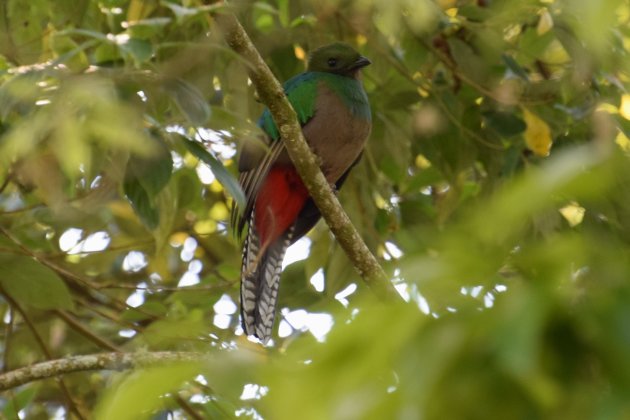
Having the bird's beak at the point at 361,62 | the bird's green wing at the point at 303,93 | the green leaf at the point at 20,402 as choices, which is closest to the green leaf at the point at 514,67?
the bird's beak at the point at 361,62

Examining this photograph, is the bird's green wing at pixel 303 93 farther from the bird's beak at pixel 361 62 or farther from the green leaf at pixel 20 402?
the green leaf at pixel 20 402

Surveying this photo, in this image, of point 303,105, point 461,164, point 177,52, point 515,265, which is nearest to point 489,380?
point 515,265

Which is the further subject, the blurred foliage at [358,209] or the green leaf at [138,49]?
the green leaf at [138,49]

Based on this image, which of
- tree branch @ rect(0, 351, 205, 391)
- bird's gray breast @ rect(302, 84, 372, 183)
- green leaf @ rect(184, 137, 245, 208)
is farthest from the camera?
bird's gray breast @ rect(302, 84, 372, 183)

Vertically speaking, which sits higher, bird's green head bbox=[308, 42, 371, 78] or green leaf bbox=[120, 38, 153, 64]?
green leaf bbox=[120, 38, 153, 64]

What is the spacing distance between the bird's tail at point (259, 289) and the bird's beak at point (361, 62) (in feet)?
3.15

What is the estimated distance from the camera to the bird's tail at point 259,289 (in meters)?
4.61

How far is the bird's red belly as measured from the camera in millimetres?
5168

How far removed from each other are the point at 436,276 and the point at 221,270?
12.8 ft

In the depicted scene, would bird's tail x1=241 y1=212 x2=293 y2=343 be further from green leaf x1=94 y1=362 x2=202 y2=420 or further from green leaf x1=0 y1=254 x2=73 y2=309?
green leaf x1=94 y1=362 x2=202 y2=420

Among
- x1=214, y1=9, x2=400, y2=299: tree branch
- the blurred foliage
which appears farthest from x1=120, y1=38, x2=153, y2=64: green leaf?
x1=214, y1=9, x2=400, y2=299: tree branch

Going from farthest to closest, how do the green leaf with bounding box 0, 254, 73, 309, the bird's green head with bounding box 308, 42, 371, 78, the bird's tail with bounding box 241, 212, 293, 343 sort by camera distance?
the bird's green head with bounding box 308, 42, 371, 78
the bird's tail with bounding box 241, 212, 293, 343
the green leaf with bounding box 0, 254, 73, 309

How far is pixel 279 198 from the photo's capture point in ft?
17.0

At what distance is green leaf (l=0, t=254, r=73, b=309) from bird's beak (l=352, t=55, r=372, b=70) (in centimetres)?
205
